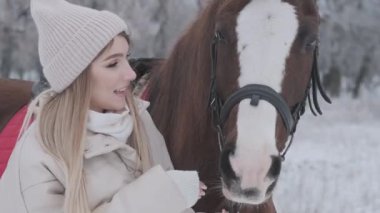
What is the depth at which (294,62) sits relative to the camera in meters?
2.05

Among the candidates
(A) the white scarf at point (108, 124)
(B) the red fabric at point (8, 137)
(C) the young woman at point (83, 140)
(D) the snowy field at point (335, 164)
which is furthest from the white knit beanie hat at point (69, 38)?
(D) the snowy field at point (335, 164)

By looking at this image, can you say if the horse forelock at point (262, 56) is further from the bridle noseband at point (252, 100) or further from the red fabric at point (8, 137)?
the red fabric at point (8, 137)

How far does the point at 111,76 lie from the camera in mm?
1938

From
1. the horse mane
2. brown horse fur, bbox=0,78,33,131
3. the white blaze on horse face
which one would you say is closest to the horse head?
the white blaze on horse face

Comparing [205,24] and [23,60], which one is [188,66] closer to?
[205,24]

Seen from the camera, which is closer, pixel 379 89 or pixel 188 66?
pixel 188 66

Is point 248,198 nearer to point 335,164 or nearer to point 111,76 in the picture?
point 111,76

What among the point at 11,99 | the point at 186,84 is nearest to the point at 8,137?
the point at 11,99

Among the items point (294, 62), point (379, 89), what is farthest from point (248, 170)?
point (379, 89)

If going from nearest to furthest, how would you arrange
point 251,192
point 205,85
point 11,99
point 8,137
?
A: point 251,192 → point 205,85 → point 8,137 → point 11,99

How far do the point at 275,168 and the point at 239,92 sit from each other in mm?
283

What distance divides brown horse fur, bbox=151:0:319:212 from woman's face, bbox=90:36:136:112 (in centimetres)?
36

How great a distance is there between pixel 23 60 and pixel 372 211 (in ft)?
24.7

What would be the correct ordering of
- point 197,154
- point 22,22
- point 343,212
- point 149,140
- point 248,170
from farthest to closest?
point 22,22 → point 343,212 → point 197,154 → point 149,140 → point 248,170
